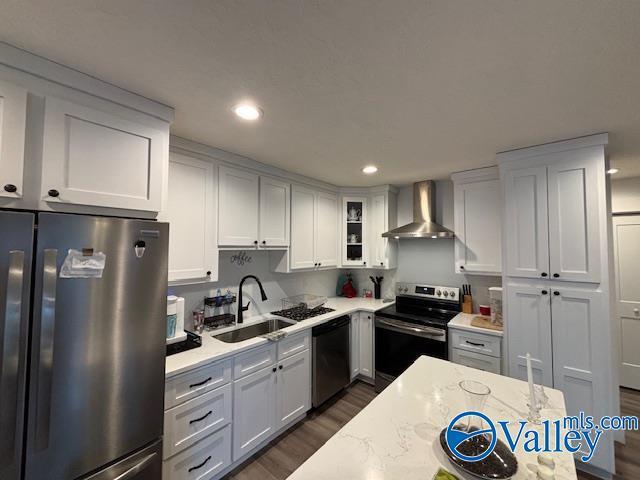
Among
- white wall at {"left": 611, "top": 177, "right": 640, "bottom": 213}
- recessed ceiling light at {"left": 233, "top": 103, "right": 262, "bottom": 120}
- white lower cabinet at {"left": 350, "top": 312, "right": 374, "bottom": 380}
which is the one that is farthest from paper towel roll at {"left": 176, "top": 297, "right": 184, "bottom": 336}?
white wall at {"left": 611, "top": 177, "right": 640, "bottom": 213}

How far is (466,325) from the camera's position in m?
2.51

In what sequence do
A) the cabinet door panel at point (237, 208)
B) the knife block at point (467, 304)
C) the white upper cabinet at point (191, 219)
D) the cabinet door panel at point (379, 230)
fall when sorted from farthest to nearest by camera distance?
1. the cabinet door panel at point (379, 230)
2. the knife block at point (467, 304)
3. the cabinet door panel at point (237, 208)
4. the white upper cabinet at point (191, 219)

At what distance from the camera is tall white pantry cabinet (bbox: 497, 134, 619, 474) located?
187cm

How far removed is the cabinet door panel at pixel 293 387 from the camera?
2250 millimetres

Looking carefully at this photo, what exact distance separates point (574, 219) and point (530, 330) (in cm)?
90

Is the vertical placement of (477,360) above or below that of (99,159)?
below

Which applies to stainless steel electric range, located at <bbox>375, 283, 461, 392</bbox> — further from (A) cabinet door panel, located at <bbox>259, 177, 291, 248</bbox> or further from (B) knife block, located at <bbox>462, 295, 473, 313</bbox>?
(A) cabinet door panel, located at <bbox>259, 177, 291, 248</bbox>

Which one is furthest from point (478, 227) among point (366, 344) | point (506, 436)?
point (506, 436)

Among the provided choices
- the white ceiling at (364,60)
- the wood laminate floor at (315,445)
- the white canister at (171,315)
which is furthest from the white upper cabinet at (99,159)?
the wood laminate floor at (315,445)

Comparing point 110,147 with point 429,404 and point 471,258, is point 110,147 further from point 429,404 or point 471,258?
point 471,258

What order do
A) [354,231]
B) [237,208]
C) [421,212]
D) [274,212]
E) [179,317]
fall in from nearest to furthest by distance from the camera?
1. [179,317]
2. [237,208]
3. [274,212]
4. [421,212]
5. [354,231]

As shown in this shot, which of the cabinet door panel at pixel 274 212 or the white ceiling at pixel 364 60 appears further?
the cabinet door panel at pixel 274 212

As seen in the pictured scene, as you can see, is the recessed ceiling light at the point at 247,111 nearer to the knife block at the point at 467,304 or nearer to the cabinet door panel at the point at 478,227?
the cabinet door panel at the point at 478,227

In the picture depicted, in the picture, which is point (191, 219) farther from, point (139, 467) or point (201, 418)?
point (139, 467)
